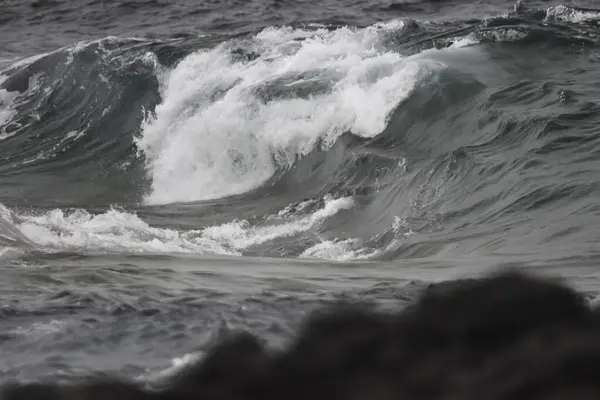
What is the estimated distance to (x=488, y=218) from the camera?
10008mm

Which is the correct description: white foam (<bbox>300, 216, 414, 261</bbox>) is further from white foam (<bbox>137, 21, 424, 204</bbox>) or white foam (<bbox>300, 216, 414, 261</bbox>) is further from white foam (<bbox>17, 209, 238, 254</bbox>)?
white foam (<bbox>137, 21, 424, 204</bbox>)

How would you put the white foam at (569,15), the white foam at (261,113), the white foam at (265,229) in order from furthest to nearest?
the white foam at (569,15)
the white foam at (261,113)
the white foam at (265,229)

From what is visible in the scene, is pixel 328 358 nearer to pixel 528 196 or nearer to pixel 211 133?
pixel 528 196

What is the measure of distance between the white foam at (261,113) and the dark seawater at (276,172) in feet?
0.12

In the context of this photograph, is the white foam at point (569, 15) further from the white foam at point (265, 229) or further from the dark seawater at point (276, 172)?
the white foam at point (265, 229)

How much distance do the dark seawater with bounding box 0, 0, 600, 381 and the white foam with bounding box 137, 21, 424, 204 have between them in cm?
4

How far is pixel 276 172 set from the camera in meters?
14.3

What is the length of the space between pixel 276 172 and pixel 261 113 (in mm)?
1253

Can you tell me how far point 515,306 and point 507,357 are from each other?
0.13m

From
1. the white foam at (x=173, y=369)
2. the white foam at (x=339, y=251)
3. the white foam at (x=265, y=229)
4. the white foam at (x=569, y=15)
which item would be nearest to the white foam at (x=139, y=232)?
the white foam at (x=265, y=229)

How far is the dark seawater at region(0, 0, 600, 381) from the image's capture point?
6414 millimetres

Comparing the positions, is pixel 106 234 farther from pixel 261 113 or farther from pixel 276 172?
pixel 261 113

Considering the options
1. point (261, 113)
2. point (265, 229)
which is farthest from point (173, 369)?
point (261, 113)

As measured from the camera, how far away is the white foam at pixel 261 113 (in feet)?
47.0
